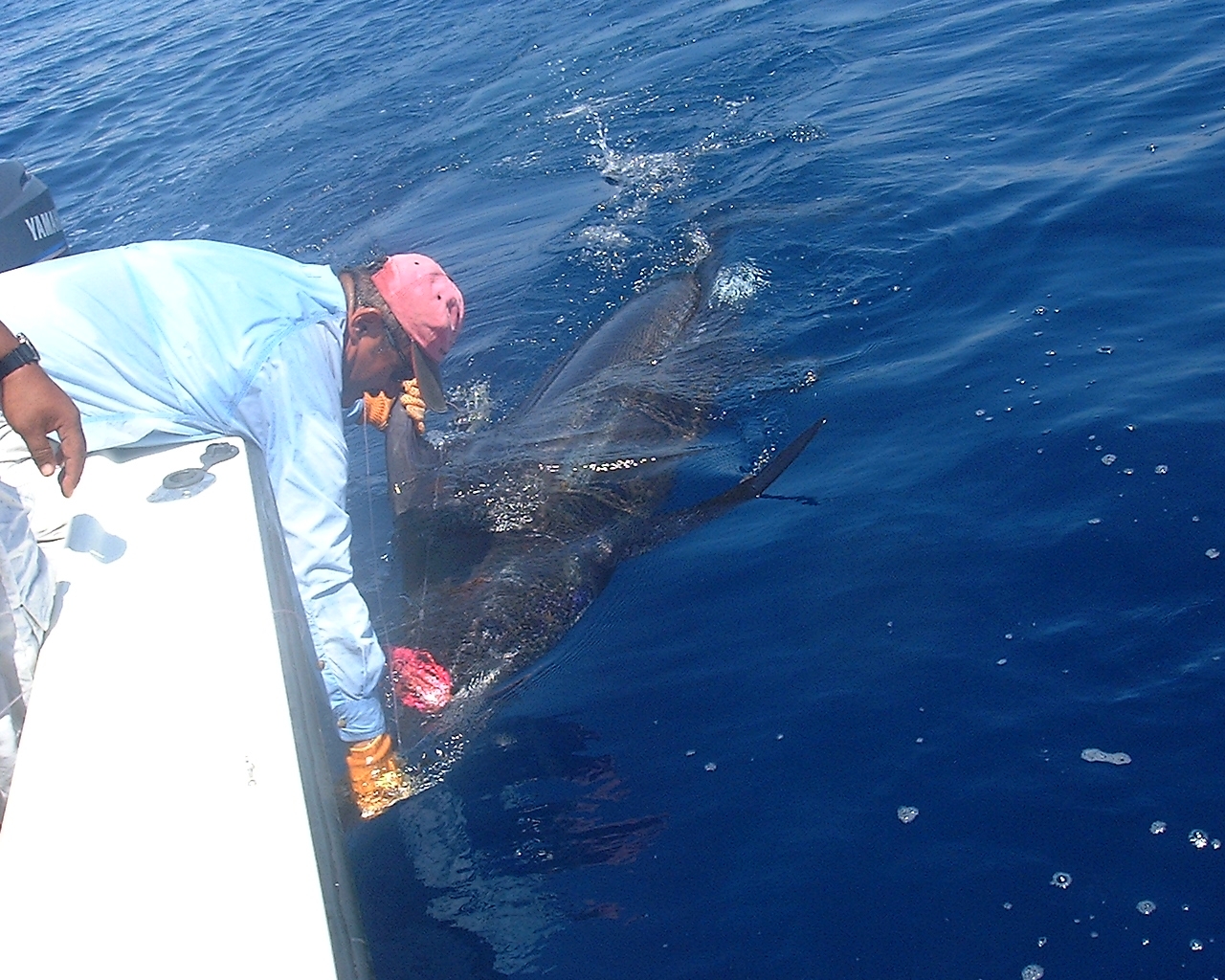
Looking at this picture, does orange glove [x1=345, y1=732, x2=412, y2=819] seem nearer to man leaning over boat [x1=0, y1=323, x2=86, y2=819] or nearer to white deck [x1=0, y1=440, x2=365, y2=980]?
white deck [x1=0, y1=440, x2=365, y2=980]

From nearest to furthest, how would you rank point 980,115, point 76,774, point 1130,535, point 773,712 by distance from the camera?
point 76,774, point 773,712, point 1130,535, point 980,115

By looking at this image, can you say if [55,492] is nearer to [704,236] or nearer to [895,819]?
[895,819]

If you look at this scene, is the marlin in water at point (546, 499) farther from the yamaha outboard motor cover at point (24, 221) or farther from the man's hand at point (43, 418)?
the yamaha outboard motor cover at point (24, 221)

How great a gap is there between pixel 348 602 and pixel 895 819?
174 centimetres

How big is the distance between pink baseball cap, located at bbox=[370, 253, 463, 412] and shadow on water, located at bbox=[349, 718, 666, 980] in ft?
4.72

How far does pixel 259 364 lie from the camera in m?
3.25

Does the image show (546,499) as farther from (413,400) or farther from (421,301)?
(421,301)

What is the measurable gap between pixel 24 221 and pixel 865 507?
462 centimetres

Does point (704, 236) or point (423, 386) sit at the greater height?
point (423, 386)

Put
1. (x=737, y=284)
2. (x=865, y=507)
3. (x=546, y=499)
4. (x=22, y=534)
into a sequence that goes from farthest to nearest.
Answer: (x=737, y=284) < (x=546, y=499) < (x=865, y=507) < (x=22, y=534)

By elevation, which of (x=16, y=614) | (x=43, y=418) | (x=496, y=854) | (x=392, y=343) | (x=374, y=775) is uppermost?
(x=43, y=418)

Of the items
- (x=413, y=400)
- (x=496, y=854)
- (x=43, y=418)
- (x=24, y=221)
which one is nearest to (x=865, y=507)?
(x=413, y=400)

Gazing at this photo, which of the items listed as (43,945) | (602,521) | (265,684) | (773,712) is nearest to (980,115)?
(602,521)

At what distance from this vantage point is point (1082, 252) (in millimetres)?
6500
